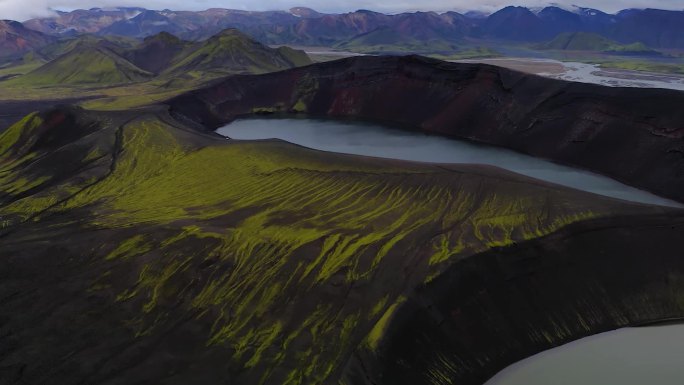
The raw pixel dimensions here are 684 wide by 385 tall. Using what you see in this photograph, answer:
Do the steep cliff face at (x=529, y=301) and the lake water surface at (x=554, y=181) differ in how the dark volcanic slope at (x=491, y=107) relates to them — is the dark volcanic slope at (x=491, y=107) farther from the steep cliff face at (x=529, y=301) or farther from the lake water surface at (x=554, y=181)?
the steep cliff face at (x=529, y=301)

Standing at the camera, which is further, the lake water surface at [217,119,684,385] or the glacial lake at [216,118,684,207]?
the glacial lake at [216,118,684,207]

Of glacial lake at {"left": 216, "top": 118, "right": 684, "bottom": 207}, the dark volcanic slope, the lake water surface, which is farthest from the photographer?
the dark volcanic slope

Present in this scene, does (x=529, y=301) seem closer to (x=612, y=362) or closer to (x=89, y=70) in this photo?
(x=612, y=362)

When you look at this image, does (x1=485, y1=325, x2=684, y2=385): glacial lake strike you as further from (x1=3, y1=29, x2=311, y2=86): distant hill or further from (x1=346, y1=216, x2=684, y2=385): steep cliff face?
(x1=3, y1=29, x2=311, y2=86): distant hill

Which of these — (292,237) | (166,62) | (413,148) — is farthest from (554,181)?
(166,62)

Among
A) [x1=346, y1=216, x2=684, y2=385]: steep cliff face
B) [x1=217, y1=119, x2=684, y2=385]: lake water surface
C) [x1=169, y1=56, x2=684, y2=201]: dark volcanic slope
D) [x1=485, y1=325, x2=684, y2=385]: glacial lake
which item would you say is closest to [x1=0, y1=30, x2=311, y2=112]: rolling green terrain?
[x1=169, y1=56, x2=684, y2=201]: dark volcanic slope
